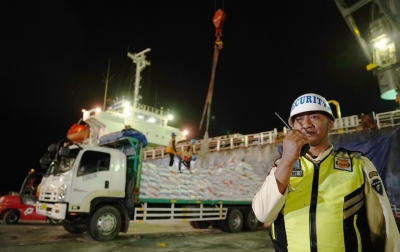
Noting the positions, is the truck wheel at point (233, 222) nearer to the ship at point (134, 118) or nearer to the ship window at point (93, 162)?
the ship window at point (93, 162)

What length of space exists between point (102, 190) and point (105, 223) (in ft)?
2.90

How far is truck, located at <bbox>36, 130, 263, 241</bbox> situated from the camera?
270 inches

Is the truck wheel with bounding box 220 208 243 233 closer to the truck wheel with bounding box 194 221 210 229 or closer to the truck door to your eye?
the truck wheel with bounding box 194 221 210 229

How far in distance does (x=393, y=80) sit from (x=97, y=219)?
543 inches

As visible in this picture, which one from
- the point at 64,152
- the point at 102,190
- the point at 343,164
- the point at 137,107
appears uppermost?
the point at 137,107

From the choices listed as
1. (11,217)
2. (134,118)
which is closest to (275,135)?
(11,217)

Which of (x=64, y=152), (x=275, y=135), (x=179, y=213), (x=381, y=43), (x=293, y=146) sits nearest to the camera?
(x=293, y=146)

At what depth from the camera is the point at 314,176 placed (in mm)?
1558

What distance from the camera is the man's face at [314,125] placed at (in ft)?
5.69

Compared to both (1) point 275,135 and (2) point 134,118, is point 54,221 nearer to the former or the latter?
(1) point 275,135

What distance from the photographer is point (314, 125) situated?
1.77m

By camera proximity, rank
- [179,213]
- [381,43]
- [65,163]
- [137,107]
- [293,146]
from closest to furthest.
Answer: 1. [293,146]
2. [65,163]
3. [179,213]
4. [381,43]
5. [137,107]

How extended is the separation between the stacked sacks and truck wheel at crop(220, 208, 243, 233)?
20.5 inches

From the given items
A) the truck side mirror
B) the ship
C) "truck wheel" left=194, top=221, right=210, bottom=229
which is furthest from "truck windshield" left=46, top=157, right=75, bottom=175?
the ship
